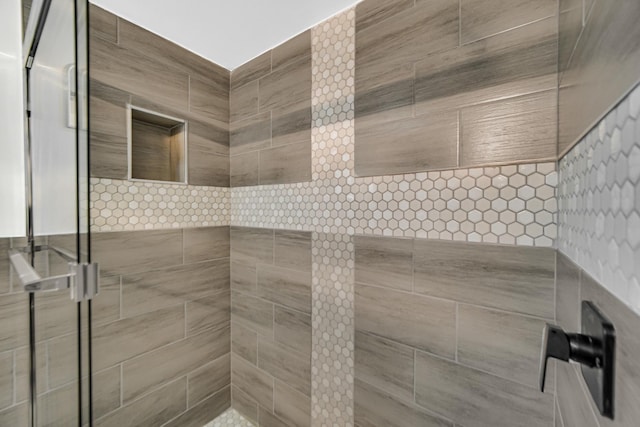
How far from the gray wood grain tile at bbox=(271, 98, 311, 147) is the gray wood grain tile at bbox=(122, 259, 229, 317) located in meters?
0.79

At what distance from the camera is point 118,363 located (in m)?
1.11

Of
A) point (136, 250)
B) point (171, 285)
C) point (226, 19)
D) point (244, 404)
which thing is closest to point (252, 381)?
point (244, 404)

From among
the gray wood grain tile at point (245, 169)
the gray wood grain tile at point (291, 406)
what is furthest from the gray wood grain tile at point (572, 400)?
the gray wood grain tile at point (245, 169)

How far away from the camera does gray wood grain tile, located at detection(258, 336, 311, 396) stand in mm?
1182

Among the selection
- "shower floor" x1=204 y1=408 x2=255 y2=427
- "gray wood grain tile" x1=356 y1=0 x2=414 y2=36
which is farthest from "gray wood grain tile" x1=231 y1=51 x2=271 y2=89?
"shower floor" x1=204 y1=408 x2=255 y2=427

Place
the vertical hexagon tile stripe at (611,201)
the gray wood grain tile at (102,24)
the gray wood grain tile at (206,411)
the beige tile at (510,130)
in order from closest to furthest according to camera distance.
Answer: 1. the vertical hexagon tile stripe at (611,201)
2. the beige tile at (510,130)
3. the gray wood grain tile at (102,24)
4. the gray wood grain tile at (206,411)

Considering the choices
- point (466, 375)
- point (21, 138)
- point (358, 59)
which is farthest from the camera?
point (358, 59)

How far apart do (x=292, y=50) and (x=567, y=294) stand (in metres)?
1.38

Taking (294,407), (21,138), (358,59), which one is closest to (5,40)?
(21,138)

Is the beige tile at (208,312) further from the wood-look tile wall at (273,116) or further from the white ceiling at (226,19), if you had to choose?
the white ceiling at (226,19)

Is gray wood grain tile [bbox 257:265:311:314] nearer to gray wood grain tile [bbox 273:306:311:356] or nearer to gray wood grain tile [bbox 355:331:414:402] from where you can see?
gray wood grain tile [bbox 273:306:311:356]

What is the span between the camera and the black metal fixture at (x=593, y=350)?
309mm

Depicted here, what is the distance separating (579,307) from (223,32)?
1587mm

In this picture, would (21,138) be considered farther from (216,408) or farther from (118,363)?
(216,408)
